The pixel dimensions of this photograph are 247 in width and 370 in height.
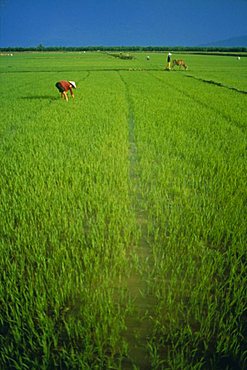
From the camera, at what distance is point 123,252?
233 centimetres

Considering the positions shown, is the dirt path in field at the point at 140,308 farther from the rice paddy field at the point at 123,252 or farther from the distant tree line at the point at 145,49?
the distant tree line at the point at 145,49

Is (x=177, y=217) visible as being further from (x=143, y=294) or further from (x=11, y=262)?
(x=11, y=262)

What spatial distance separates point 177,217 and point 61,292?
1.29 m

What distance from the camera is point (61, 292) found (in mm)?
1868

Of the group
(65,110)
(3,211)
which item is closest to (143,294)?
(3,211)

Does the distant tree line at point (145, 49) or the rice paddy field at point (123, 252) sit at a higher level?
the distant tree line at point (145, 49)

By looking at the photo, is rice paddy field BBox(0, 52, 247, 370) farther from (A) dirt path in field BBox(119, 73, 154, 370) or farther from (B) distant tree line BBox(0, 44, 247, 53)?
(B) distant tree line BBox(0, 44, 247, 53)

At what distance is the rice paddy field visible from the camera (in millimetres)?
1593

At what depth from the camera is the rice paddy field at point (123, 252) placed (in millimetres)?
1593

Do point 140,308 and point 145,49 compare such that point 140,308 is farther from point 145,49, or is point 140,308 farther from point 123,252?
point 145,49

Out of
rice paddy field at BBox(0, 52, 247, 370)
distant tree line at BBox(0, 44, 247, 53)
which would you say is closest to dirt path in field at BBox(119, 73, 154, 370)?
rice paddy field at BBox(0, 52, 247, 370)

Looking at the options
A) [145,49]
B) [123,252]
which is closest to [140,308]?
[123,252]

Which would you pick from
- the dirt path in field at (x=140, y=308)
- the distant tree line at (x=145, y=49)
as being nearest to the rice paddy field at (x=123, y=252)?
the dirt path in field at (x=140, y=308)

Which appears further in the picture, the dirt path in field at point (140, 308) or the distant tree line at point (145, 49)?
the distant tree line at point (145, 49)
